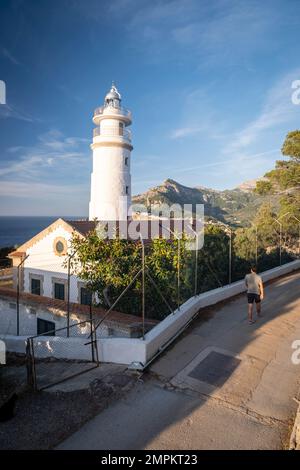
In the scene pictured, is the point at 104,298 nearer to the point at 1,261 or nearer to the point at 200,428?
the point at 200,428

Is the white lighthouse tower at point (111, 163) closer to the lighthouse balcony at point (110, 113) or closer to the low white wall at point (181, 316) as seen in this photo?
the lighthouse balcony at point (110, 113)

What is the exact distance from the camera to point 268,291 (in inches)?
542

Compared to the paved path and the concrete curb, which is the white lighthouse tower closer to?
the paved path

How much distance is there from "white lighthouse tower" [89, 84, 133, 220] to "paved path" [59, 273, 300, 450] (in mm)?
17796

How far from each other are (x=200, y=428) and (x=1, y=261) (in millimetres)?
33615

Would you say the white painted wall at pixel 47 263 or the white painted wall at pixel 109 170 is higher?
the white painted wall at pixel 109 170

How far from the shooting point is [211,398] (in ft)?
19.5

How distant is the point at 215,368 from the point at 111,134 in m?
22.0

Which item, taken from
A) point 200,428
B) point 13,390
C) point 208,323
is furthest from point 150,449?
point 208,323

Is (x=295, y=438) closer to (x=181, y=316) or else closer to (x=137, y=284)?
(x=181, y=316)

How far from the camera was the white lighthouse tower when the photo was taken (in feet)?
83.4

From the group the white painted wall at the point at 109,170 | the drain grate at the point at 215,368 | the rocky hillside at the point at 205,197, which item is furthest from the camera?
the rocky hillside at the point at 205,197

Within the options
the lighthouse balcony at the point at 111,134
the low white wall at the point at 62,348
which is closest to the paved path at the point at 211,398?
the low white wall at the point at 62,348

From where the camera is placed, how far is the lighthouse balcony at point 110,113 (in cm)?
2553
